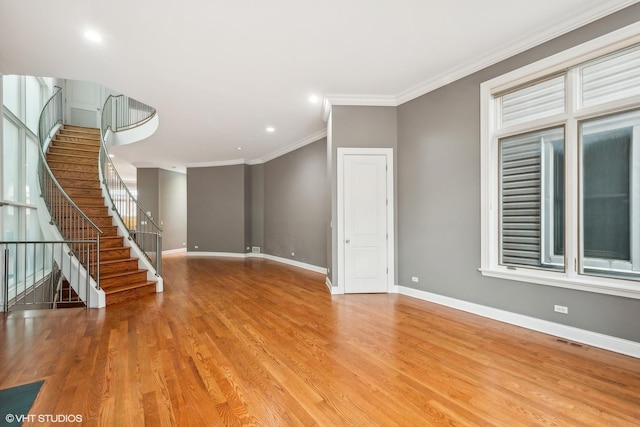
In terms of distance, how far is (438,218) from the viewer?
4141 mm

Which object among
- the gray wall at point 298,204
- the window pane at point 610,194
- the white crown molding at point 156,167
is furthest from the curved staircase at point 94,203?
the window pane at point 610,194

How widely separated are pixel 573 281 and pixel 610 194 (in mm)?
925

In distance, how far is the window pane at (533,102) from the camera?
3086 mm

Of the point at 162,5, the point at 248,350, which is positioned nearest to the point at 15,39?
the point at 162,5

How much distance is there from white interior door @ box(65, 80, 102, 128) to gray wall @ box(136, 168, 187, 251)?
221cm

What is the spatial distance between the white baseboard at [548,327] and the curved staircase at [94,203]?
477 cm

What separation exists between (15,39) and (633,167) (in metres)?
6.49

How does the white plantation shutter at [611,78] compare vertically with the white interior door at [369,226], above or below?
above

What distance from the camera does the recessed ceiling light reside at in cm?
302

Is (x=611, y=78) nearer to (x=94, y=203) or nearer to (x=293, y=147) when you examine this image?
(x=293, y=147)

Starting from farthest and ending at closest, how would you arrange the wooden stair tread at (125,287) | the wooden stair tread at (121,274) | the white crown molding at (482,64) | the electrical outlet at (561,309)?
the wooden stair tread at (121,274)
the wooden stair tread at (125,287)
the electrical outlet at (561,309)
the white crown molding at (482,64)

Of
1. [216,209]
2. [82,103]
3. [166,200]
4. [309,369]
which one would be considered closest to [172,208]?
[166,200]

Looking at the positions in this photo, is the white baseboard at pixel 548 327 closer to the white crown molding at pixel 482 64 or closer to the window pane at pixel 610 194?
the window pane at pixel 610 194

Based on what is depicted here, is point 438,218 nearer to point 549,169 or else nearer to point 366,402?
point 549,169
